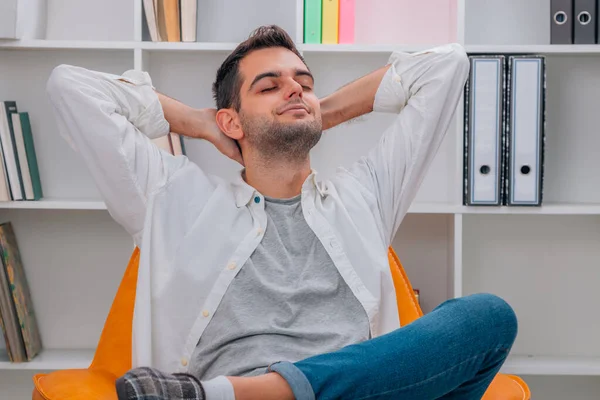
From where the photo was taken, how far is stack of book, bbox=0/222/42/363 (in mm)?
2361

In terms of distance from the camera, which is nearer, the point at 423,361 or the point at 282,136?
the point at 423,361

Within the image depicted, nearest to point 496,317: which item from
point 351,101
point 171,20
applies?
point 351,101

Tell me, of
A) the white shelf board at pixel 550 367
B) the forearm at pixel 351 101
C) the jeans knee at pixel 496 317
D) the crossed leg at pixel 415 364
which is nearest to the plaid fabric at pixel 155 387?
the crossed leg at pixel 415 364

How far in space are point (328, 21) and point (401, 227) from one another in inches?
28.7

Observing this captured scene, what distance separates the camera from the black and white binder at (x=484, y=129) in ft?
7.41

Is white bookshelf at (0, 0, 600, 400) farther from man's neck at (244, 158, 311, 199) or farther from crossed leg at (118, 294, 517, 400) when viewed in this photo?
crossed leg at (118, 294, 517, 400)

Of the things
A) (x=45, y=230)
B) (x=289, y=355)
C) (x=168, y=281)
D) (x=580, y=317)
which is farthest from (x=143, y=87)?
(x=580, y=317)

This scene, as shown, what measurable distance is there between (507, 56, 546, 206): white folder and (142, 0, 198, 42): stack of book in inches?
38.1

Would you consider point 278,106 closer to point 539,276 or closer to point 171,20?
point 171,20

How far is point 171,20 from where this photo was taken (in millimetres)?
2344

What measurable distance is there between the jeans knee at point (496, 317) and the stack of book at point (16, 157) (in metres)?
1.57

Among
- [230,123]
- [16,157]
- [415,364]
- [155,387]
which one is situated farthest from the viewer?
[16,157]

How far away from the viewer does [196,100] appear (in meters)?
2.58

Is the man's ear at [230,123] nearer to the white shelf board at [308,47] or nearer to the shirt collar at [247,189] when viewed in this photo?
the shirt collar at [247,189]
